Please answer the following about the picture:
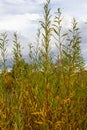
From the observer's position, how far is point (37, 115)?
4.99m

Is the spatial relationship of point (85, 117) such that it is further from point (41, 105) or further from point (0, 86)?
point (0, 86)

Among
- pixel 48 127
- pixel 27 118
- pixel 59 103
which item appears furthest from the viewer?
pixel 27 118

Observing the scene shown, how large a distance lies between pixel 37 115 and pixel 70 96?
55cm

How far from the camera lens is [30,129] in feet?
16.1

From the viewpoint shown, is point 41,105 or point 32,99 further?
point 32,99

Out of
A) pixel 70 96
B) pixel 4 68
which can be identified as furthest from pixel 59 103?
pixel 4 68

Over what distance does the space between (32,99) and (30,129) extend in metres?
0.63

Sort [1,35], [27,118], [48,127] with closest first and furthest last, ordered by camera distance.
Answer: [48,127], [27,118], [1,35]

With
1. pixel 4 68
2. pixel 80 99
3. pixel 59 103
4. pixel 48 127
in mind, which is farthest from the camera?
pixel 4 68

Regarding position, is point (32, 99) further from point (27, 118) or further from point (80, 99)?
point (80, 99)

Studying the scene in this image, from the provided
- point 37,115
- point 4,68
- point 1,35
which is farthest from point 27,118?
point 1,35

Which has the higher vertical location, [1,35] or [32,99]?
[1,35]

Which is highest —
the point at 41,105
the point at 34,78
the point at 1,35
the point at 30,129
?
the point at 1,35

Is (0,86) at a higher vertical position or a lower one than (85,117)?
higher
